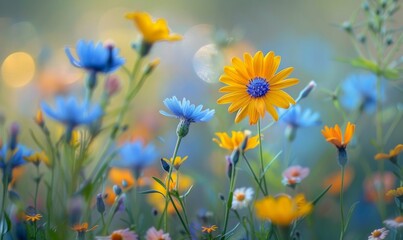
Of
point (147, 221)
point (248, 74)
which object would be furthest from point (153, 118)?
Result: point (248, 74)

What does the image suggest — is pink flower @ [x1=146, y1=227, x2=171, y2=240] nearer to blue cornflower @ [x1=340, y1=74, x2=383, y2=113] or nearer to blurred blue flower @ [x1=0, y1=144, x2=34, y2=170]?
blurred blue flower @ [x1=0, y1=144, x2=34, y2=170]

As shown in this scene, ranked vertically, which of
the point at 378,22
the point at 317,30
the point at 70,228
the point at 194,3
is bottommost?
the point at 70,228

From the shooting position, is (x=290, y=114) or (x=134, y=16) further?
(x=290, y=114)

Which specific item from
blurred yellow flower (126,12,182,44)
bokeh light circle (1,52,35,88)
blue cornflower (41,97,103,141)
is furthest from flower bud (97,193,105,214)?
bokeh light circle (1,52,35,88)

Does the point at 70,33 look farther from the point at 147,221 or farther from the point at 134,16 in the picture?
the point at 134,16

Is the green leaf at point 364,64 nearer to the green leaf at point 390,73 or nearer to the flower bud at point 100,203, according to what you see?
the green leaf at point 390,73
